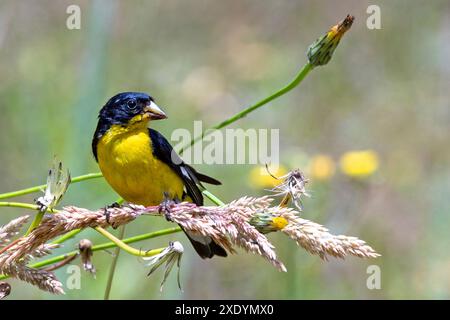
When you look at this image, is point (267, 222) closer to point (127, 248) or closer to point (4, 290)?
point (127, 248)

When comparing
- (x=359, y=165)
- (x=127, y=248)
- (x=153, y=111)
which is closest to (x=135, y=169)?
(x=153, y=111)

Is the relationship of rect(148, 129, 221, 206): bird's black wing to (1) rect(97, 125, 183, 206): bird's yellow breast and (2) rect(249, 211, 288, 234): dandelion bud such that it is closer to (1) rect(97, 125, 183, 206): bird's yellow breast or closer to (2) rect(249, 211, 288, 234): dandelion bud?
(1) rect(97, 125, 183, 206): bird's yellow breast

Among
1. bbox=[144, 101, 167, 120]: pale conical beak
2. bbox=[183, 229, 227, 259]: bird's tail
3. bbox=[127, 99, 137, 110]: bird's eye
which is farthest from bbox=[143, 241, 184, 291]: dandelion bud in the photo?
bbox=[127, 99, 137, 110]: bird's eye

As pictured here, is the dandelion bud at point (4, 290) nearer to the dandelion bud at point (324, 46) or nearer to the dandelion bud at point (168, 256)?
the dandelion bud at point (168, 256)

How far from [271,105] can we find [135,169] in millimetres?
3311

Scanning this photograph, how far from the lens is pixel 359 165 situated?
17.1ft

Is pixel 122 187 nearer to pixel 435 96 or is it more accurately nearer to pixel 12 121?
pixel 12 121

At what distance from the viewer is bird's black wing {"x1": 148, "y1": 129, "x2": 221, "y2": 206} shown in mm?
3743

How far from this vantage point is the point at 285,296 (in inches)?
178

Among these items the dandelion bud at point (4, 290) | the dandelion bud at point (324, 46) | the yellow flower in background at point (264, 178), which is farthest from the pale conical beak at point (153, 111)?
the dandelion bud at point (4, 290)

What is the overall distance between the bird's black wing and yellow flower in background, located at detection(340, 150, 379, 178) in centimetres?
158
